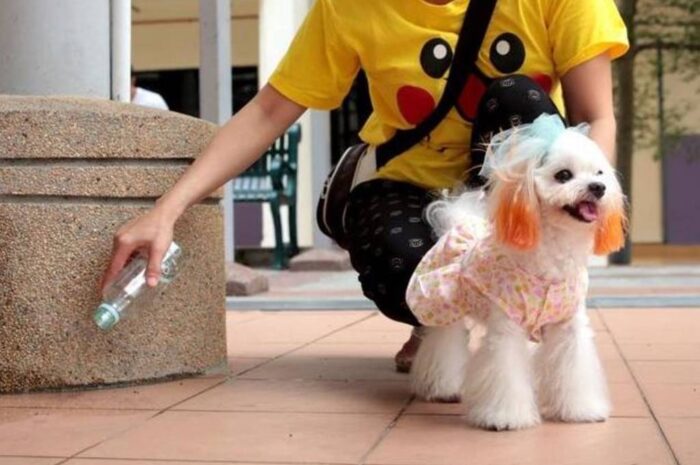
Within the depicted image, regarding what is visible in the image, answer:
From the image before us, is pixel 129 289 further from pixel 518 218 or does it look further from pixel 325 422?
pixel 518 218

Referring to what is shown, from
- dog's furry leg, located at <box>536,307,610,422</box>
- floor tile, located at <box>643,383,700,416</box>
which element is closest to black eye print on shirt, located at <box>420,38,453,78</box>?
dog's furry leg, located at <box>536,307,610,422</box>

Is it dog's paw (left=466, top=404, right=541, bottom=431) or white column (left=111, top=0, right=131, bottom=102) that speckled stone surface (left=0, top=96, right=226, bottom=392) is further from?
dog's paw (left=466, top=404, right=541, bottom=431)

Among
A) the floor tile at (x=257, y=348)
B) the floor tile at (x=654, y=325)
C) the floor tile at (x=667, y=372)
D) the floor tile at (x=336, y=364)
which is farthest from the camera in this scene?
the floor tile at (x=654, y=325)

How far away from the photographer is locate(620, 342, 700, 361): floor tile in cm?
409

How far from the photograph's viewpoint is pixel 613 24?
10.9 feet

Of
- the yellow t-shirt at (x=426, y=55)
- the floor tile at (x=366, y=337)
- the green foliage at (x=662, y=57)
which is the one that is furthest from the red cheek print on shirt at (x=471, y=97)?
the green foliage at (x=662, y=57)

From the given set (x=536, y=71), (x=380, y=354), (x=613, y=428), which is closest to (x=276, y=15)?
(x=380, y=354)

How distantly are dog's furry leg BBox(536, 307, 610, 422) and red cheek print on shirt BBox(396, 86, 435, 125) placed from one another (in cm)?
81

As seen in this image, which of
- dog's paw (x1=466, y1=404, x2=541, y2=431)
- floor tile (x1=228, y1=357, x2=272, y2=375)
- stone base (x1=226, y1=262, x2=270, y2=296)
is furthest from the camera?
stone base (x1=226, y1=262, x2=270, y2=296)

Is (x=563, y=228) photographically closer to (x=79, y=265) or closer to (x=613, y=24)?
(x=613, y=24)

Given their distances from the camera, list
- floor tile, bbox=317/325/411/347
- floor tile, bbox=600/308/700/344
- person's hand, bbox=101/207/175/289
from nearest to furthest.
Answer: person's hand, bbox=101/207/175/289, floor tile, bbox=600/308/700/344, floor tile, bbox=317/325/411/347

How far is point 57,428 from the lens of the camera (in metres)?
2.99

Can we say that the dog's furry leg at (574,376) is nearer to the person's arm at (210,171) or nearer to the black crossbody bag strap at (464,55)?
the black crossbody bag strap at (464,55)

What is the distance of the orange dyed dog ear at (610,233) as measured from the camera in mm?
2811
